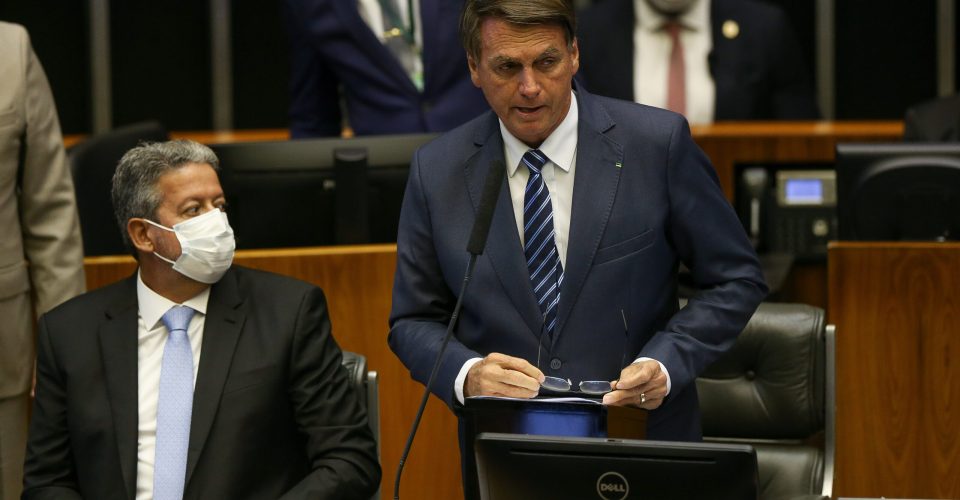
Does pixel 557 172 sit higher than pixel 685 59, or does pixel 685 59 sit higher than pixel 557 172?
pixel 685 59

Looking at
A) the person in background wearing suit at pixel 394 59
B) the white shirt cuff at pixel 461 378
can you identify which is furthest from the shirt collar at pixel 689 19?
the white shirt cuff at pixel 461 378

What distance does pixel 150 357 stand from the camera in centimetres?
297

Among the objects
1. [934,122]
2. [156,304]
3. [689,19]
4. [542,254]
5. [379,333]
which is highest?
[689,19]

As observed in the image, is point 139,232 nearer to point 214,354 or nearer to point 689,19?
point 214,354

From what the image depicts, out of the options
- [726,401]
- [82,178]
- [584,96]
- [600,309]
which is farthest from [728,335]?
[82,178]

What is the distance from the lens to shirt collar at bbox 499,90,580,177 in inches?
103

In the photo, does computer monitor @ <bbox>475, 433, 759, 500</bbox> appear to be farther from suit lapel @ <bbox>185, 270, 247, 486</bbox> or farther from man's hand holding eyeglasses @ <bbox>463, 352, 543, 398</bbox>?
suit lapel @ <bbox>185, 270, 247, 486</bbox>

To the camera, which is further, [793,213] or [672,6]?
[672,6]

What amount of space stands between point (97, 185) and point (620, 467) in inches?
118

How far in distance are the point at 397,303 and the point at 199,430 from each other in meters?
0.47

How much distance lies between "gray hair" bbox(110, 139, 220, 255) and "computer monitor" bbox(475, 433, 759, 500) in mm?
1156

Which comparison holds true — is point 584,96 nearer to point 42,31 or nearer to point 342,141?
point 342,141

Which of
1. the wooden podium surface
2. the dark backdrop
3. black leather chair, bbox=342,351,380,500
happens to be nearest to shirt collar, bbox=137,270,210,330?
black leather chair, bbox=342,351,380,500

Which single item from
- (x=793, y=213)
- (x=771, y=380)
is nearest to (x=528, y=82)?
(x=771, y=380)
